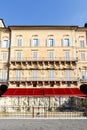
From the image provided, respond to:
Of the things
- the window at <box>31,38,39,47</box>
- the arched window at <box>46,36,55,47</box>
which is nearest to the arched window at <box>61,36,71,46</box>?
the arched window at <box>46,36,55,47</box>

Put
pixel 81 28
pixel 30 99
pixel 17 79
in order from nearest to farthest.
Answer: pixel 30 99
pixel 17 79
pixel 81 28

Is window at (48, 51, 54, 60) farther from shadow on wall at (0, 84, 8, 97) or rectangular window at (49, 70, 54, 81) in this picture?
shadow on wall at (0, 84, 8, 97)

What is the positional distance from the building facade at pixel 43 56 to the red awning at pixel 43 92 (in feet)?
3.69

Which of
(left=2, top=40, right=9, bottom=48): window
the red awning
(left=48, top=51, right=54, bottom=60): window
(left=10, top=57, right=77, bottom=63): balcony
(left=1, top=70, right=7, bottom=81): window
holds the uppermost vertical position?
(left=2, top=40, right=9, bottom=48): window

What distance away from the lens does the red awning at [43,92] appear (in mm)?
32125

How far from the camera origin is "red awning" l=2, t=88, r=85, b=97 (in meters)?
32.1

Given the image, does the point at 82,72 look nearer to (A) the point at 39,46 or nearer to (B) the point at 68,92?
(B) the point at 68,92

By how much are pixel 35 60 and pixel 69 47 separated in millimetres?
7122

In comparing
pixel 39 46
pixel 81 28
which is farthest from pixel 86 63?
pixel 39 46

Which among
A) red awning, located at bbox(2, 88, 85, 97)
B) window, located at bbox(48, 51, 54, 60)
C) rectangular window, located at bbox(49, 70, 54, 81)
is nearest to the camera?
red awning, located at bbox(2, 88, 85, 97)

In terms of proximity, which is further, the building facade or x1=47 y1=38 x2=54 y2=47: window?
x1=47 y1=38 x2=54 y2=47: window

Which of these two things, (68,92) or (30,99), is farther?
(68,92)

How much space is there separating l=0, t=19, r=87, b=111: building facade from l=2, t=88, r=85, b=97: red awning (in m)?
1.12

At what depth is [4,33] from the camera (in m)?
39.3
